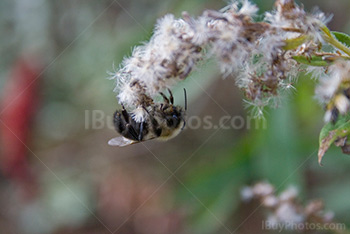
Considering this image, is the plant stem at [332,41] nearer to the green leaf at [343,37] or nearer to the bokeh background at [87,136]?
the green leaf at [343,37]

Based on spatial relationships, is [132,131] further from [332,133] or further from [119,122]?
[332,133]

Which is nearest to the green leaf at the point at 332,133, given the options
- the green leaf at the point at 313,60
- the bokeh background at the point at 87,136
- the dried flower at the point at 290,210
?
the green leaf at the point at 313,60

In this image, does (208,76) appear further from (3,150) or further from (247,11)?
(247,11)

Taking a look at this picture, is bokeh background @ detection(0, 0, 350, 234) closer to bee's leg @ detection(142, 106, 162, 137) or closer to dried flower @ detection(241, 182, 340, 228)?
dried flower @ detection(241, 182, 340, 228)

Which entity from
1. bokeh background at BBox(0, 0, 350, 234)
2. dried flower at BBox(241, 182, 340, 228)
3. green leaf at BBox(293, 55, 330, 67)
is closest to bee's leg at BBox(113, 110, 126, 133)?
green leaf at BBox(293, 55, 330, 67)

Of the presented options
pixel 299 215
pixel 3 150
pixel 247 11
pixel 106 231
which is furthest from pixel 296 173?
pixel 3 150
